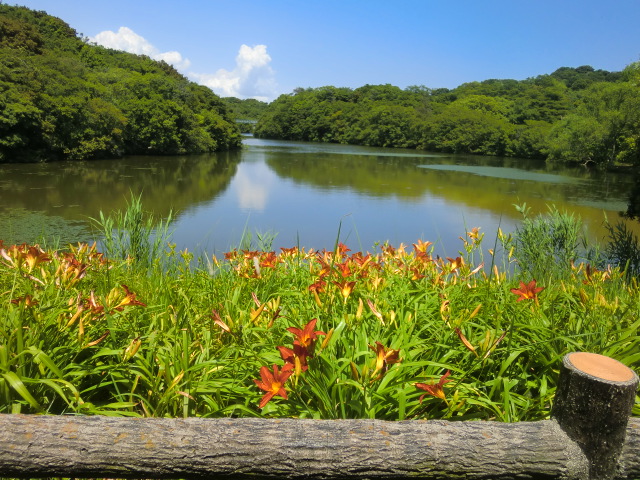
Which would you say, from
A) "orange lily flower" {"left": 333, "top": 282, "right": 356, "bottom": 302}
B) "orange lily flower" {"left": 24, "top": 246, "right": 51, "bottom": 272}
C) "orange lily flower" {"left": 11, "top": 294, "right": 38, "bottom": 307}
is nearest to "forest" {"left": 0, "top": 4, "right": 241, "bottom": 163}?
"orange lily flower" {"left": 24, "top": 246, "right": 51, "bottom": 272}

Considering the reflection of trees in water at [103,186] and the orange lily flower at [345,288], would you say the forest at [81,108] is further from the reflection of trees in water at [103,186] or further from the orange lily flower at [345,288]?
the orange lily flower at [345,288]

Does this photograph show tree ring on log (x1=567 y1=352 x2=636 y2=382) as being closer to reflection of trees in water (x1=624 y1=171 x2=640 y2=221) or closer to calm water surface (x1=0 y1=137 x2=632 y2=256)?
calm water surface (x1=0 y1=137 x2=632 y2=256)

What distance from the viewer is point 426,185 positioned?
631 inches

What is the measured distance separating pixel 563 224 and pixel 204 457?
4.09 m

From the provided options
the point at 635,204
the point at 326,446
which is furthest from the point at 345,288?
the point at 635,204

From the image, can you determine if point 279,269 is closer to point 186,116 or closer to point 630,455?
point 630,455

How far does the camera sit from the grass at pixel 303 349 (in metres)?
1.23

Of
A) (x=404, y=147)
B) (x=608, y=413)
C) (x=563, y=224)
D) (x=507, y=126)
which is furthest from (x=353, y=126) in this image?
(x=608, y=413)

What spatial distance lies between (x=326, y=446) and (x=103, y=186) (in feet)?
45.0

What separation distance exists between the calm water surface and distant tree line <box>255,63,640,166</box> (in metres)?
2.81

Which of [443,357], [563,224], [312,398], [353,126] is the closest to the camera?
[312,398]

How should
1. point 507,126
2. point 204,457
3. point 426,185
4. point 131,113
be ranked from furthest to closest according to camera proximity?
point 507,126 < point 131,113 < point 426,185 < point 204,457

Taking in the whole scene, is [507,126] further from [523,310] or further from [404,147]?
[523,310]

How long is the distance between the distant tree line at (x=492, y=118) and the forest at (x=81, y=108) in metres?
17.9
